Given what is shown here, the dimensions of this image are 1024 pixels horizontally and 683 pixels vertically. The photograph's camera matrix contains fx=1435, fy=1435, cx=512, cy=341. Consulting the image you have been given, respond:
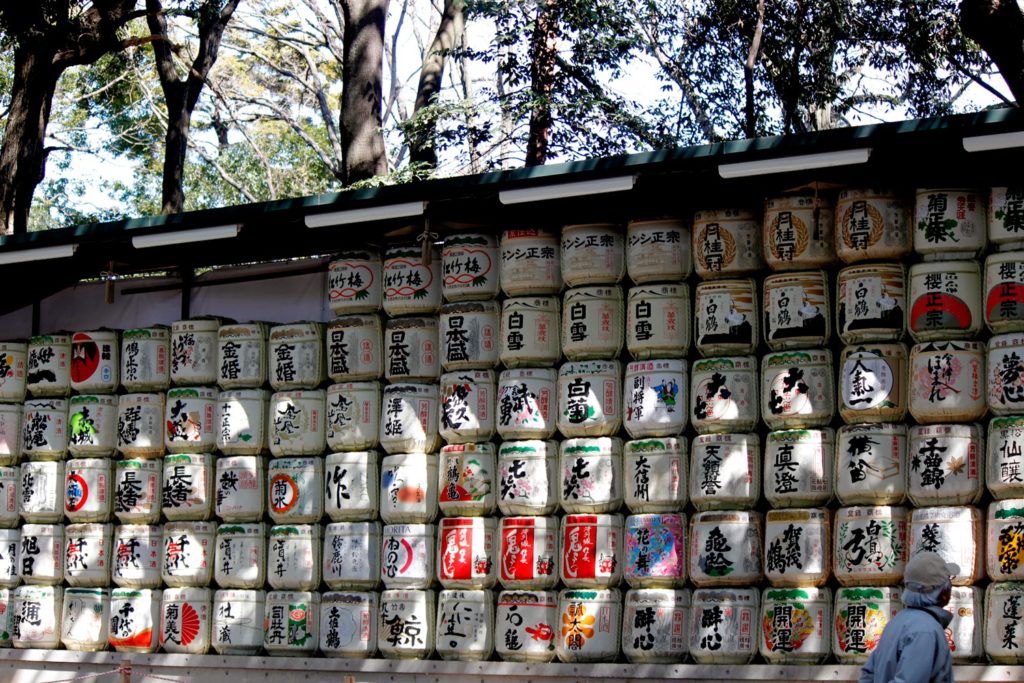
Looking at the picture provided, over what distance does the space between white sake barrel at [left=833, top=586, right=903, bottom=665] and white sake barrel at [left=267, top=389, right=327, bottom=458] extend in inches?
132

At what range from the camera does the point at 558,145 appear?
55.6 ft

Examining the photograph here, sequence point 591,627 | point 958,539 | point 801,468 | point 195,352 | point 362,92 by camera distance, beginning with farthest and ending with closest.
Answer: point 362,92 < point 195,352 < point 591,627 < point 801,468 < point 958,539

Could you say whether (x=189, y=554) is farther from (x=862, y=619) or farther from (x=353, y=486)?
(x=862, y=619)

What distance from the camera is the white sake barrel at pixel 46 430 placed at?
31.4 ft

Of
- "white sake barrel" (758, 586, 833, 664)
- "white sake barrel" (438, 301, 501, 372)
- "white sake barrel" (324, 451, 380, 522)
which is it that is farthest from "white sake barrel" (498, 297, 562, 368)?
"white sake barrel" (758, 586, 833, 664)

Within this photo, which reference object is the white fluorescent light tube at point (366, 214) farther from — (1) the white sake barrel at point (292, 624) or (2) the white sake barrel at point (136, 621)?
(2) the white sake barrel at point (136, 621)

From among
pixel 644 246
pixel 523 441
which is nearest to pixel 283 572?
pixel 523 441

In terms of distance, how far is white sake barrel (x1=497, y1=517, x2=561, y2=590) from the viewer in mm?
7969

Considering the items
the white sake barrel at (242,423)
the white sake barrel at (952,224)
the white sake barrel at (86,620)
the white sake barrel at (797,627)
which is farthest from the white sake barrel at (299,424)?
the white sake barrel at (952,224)

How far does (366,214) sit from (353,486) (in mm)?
1626

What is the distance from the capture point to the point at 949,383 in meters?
7.05

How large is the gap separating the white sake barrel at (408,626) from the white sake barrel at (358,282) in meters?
1.77

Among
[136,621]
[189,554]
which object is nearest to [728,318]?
[189,554]

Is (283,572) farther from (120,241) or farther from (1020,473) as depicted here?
(1020,473)
